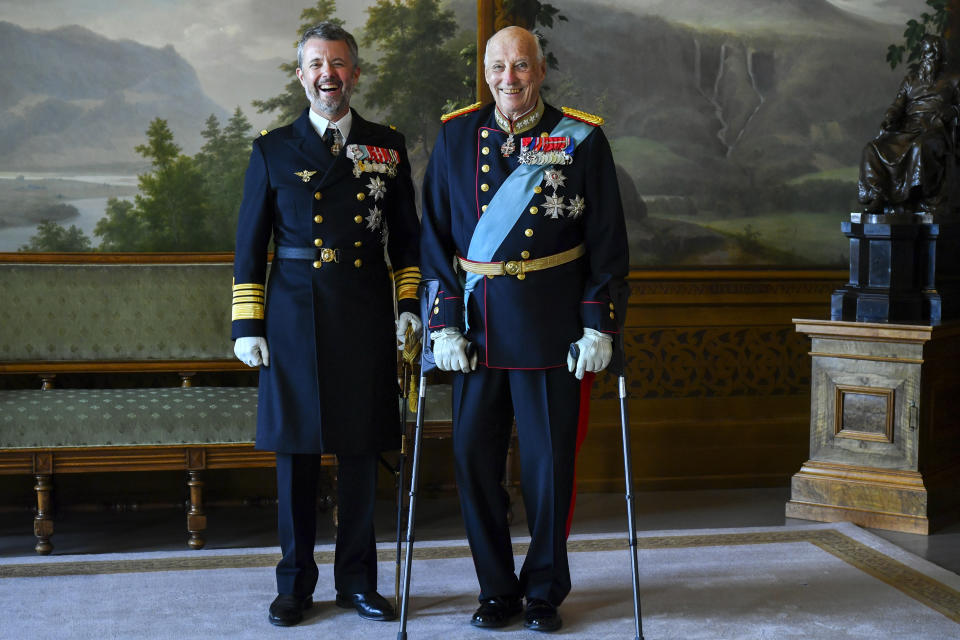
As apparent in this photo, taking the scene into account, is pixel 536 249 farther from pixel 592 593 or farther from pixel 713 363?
pixel 713 363

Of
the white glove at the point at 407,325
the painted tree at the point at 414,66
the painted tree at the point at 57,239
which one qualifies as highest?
the painted tree at the point at 414,66

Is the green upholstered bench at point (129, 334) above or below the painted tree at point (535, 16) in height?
below

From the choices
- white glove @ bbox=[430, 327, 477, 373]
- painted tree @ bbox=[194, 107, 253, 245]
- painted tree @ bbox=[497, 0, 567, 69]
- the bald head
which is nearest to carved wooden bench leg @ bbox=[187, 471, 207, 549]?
painted tree @ bbox=[194, 107, 253, 245]

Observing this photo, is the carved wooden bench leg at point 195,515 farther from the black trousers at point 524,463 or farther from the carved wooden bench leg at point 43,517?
the black trousers at point 524,463

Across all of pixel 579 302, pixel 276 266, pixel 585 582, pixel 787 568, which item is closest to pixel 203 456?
pixel 276 266

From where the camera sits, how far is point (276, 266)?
9.14 feet

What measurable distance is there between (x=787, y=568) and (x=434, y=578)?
1.16 meters

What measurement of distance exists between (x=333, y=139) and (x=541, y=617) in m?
1.38

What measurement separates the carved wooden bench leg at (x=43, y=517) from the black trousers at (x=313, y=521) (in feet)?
3.86

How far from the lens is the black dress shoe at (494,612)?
273 centimetres

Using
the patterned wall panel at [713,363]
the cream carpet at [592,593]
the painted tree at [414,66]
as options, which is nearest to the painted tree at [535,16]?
the painted tree at [414,66]

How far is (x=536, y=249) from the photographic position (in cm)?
262

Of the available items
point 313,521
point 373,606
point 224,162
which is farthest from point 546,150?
point 224,162

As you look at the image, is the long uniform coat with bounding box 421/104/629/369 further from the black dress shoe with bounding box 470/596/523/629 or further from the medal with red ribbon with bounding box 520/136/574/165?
the black dress shoe with bounding box 470/596/523/629
